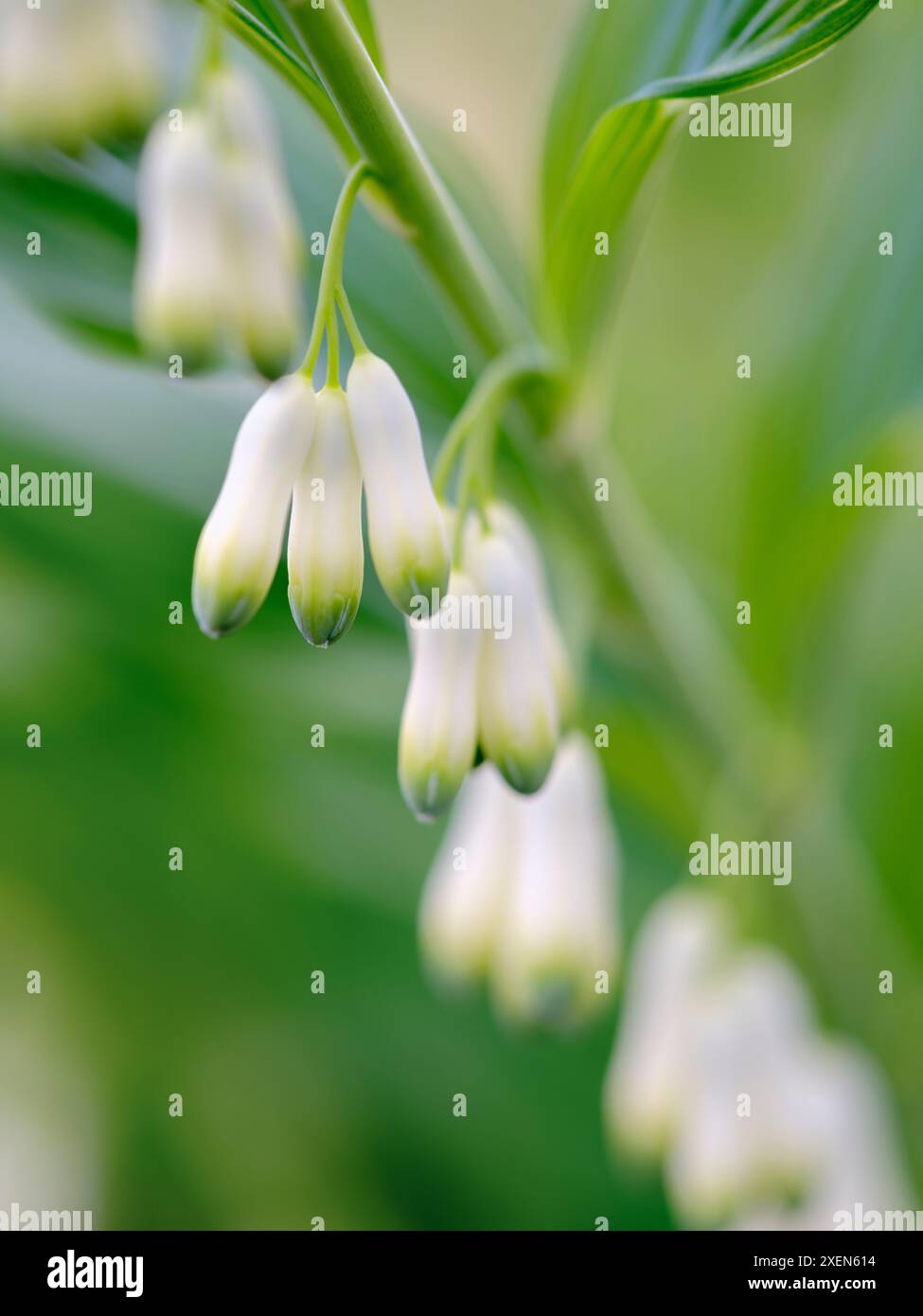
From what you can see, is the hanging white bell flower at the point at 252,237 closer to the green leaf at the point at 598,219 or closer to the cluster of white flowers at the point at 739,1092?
the green leaf at the point at 598,219

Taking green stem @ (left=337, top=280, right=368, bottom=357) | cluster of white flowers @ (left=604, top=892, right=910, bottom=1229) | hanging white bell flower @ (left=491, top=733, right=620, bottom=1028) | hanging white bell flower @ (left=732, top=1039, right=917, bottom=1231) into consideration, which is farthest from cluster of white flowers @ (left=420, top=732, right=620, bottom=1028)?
green stem @ (left=337, top=280, right=368, bottom=357)

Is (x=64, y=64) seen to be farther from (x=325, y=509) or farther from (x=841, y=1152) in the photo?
(x=841, y=1152)

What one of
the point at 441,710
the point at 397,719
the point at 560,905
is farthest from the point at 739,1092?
the point at 441,710

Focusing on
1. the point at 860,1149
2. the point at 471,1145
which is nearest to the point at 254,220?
the point at 860,1149

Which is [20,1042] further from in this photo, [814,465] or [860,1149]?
[814,465]

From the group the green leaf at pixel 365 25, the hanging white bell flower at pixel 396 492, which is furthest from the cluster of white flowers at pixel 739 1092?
the green leaf at pixel 365 25

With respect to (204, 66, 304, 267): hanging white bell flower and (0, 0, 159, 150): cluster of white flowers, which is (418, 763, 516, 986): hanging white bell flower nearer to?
(204, 66, 304, 267): hanging white bell flower

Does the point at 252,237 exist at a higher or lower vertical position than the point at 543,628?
higher
